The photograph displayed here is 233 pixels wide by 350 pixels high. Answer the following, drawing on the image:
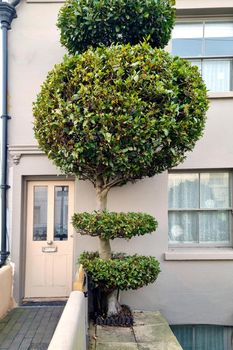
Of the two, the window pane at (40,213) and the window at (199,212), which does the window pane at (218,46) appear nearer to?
the window at (199,212)

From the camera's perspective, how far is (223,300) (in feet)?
20.4

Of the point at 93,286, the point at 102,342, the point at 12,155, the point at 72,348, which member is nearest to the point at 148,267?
the point at 93,286

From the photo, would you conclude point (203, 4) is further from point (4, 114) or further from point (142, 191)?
point (4, 114)

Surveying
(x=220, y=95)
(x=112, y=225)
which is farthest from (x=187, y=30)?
(x=112, y=225)

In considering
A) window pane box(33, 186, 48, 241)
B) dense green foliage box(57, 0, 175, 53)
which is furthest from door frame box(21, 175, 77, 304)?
dense green foliage box(57, 0, 175, 53)

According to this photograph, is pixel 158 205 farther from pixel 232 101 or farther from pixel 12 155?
pixel 12 155

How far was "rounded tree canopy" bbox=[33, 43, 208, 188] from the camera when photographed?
451cm

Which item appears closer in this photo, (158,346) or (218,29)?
(158,346)

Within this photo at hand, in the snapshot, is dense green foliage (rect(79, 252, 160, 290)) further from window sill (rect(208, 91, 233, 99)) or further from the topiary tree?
window sill (rect(208, 91, 233, 99))

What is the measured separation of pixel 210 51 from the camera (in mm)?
6828

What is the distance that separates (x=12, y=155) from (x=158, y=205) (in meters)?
3.02

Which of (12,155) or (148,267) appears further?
(12,155)

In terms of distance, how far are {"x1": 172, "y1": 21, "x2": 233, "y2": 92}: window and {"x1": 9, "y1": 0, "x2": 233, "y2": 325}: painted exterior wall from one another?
403 millimetres

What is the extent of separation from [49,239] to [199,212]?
10.0ft
